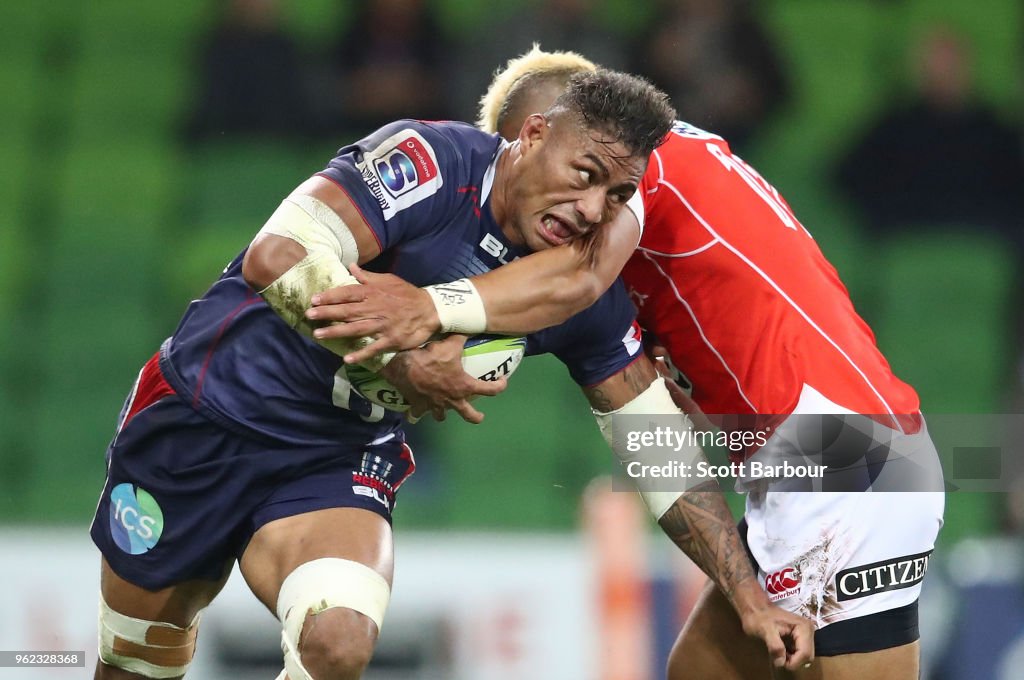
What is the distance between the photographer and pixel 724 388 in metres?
3.93

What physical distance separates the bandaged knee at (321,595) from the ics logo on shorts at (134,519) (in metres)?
0.53

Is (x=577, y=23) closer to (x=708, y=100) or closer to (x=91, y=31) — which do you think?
(x=708, y=100)

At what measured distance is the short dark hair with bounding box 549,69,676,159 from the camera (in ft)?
11.5

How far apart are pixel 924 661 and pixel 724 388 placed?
298 centimetres

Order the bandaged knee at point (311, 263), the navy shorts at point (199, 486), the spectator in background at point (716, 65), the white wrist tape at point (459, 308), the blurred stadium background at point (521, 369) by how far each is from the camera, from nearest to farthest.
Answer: the bandaged knee at point (311, 263)
the white wrist tape at point (459, 308)
the navy shorts at point (199, 486)
the blurred stadium background at point (521, 369)
the spectator in background at point (716, 65)

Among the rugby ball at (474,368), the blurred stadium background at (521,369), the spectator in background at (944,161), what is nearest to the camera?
the rugby ball at (474,368)

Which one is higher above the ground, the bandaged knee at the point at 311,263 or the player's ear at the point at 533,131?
the player's ear at the point at 533,131

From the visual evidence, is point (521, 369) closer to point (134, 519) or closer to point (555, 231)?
point (134, 519)

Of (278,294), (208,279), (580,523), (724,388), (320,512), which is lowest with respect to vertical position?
(580,523)

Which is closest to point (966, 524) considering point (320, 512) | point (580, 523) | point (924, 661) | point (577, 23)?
point (924, 661)

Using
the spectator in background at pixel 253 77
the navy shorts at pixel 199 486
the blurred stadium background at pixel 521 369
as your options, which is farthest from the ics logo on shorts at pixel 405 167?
the spectator in background at pixel 253 77

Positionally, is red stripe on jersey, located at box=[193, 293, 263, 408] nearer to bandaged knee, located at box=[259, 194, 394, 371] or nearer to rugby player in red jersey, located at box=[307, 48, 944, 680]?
bandaged knee, located at box=[259, 194, 394, 371]

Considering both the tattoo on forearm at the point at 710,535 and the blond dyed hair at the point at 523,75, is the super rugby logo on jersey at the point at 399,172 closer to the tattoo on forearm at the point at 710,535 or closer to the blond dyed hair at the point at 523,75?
the blond dyed hair at the point at 523,75

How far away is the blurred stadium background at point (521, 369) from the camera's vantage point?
250 inches
